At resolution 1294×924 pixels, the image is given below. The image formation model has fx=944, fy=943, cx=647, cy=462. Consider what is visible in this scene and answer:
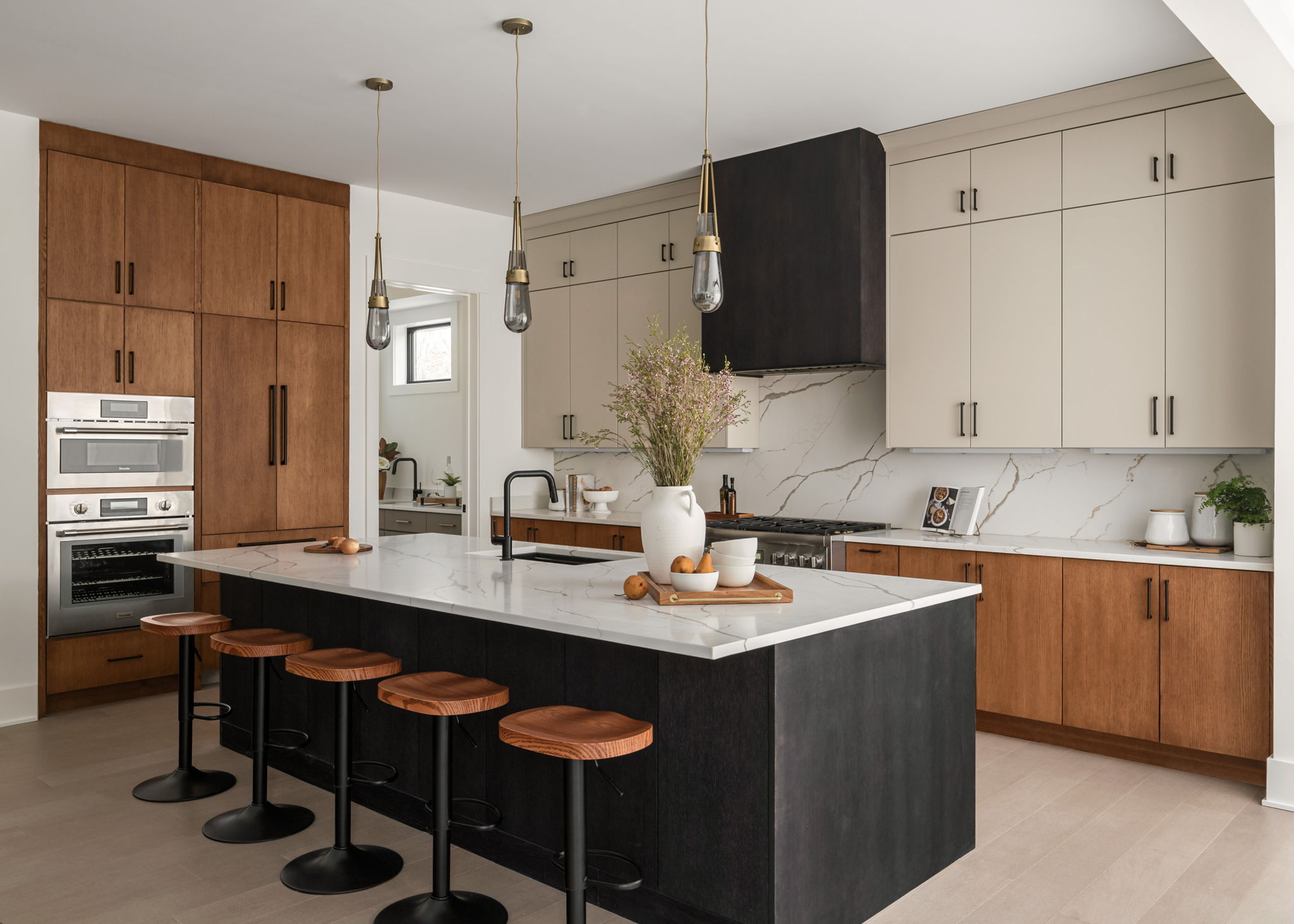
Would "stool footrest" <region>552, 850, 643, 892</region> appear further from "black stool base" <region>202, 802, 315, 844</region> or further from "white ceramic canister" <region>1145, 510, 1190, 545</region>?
"white ceramic canister" <region>1145, 510, 1190, 545</region>

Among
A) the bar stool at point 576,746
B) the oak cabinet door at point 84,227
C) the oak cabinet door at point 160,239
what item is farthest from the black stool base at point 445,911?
the oak cabinet door at point 84,227

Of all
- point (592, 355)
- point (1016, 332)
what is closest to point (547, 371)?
point (592, 355)

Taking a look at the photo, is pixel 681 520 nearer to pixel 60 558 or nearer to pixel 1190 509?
pixel 1190 509

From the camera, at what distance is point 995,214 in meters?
4.39

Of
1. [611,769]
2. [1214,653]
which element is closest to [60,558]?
[611,769]

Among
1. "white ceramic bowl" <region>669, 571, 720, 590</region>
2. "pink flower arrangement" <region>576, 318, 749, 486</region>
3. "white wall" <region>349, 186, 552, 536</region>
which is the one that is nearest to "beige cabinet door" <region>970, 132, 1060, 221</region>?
"pink flower arrangement" <region>576, 318, 749, 486</region>

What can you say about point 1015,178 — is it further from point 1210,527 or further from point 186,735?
point 186,735

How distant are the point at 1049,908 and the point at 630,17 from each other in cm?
318

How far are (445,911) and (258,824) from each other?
0.99 m

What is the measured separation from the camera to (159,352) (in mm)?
4855

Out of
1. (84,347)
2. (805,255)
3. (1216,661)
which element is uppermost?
(805,255)

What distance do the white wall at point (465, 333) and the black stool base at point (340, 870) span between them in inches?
120

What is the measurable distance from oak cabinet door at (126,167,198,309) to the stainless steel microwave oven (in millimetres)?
157

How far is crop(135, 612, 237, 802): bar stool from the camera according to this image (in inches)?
135
